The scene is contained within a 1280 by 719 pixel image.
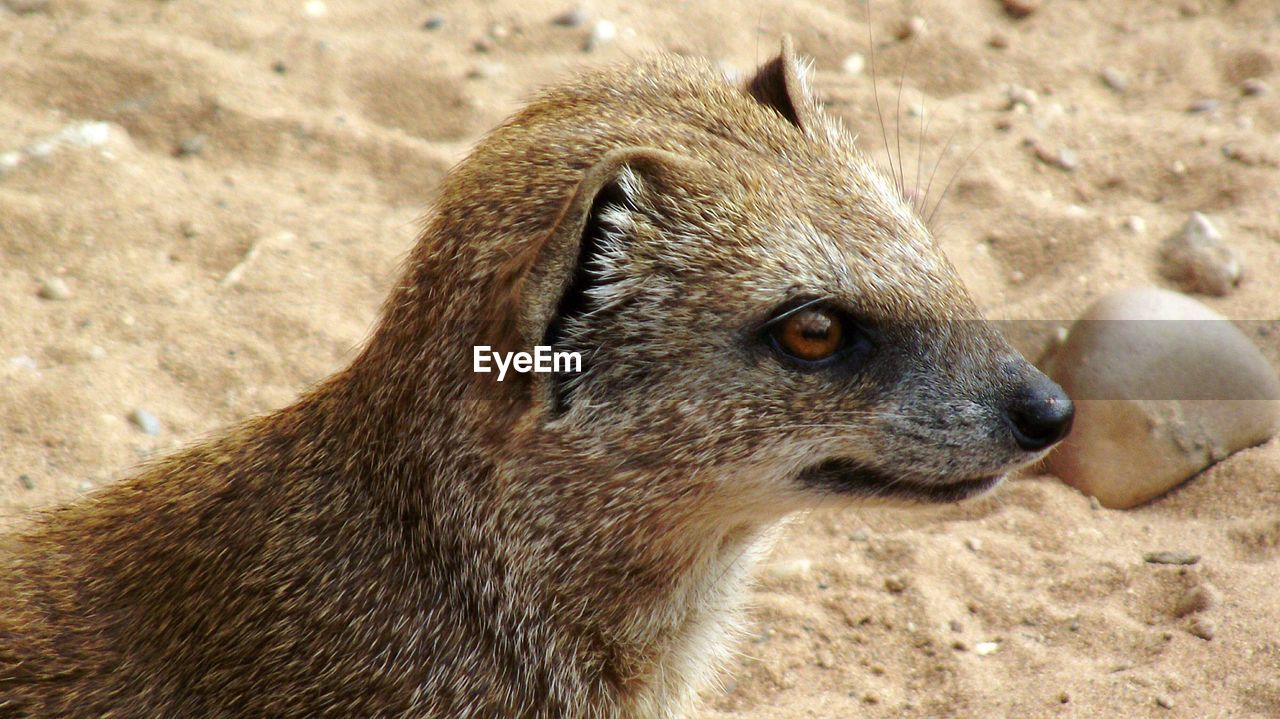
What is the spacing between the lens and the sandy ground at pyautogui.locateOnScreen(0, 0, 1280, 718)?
14.2 feet

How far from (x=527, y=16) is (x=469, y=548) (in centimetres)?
453

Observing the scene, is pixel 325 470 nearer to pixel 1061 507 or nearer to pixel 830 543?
pixel 830 543

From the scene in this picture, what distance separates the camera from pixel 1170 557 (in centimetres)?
454

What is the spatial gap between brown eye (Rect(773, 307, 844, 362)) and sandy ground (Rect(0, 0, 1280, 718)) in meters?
1.56

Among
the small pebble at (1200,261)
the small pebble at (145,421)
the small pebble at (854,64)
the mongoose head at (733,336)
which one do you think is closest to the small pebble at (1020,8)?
the small pebble at (854,64)

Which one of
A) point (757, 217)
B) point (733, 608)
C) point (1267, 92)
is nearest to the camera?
point (757, 217)

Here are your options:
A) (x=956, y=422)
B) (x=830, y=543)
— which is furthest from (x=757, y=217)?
(x=830, y=543)

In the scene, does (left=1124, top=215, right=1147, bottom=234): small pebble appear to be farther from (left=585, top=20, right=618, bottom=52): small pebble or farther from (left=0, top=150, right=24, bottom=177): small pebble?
(left=0, top=150, right=24, bottom=177): small pebble

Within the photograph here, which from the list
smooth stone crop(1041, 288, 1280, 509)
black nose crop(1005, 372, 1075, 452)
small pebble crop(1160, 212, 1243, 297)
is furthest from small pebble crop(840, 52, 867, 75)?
black nose crop(1005, 372, 1075, 452)

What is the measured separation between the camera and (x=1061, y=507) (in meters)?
4.86

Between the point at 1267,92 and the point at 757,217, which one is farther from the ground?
the point at 757,217

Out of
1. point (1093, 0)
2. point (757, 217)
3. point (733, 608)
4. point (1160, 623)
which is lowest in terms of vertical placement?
point (1160, 623)

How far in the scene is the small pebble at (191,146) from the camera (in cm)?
616

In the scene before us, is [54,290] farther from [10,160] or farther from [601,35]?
[601,35]
